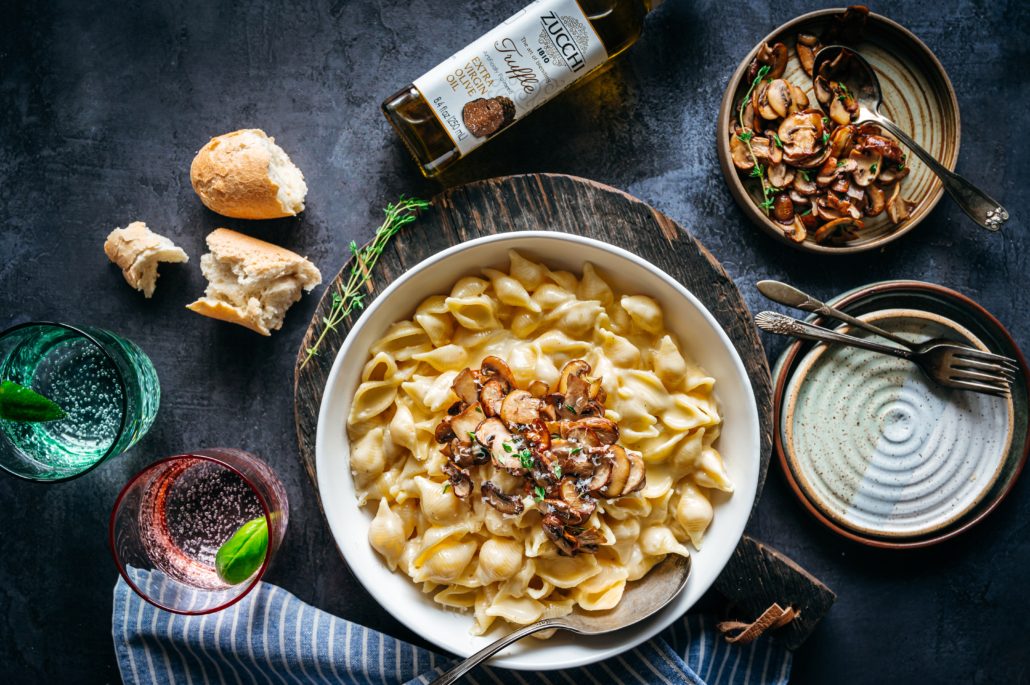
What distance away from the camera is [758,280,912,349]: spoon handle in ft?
10.4

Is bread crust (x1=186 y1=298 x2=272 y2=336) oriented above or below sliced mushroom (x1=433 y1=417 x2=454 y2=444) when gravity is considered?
above

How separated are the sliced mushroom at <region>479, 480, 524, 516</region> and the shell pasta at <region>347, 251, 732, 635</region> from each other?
16 mm

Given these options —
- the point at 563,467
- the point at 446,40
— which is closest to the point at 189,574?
the point at 563,467

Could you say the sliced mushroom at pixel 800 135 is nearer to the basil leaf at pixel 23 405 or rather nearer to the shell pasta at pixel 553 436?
the shell pasta at pixel 553 436

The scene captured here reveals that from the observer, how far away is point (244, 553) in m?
2.92

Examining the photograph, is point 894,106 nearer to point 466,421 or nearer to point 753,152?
point 753,152

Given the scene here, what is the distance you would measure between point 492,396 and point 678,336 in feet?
2.71

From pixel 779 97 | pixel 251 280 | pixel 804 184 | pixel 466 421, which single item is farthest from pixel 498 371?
pixel 779 97

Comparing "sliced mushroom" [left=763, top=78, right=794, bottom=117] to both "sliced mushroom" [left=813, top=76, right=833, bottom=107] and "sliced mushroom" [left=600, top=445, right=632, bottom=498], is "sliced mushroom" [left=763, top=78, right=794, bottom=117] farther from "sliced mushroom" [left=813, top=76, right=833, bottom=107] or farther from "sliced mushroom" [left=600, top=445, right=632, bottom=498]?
"sliced mushroom" [left=600, top=445, right=632, bottom=498]

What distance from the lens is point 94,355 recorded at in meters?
3.32

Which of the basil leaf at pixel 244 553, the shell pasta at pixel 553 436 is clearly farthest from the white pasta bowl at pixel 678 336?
the basil leaf at pixel 244 553

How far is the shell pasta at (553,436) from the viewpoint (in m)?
2.79

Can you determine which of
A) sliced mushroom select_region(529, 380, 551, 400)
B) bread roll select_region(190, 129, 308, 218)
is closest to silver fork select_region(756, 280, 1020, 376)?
sliced mushroom select_region(529, 380, 551, 400)

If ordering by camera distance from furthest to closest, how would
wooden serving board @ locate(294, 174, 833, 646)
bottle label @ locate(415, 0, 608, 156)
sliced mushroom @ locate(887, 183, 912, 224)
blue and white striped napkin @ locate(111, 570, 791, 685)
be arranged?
sliced mushroom @ locate(887, 183, 912, 224)
blue and white striped napkin @ locate(111, 570, 791, 685)
wooden serving board @ locate(294, 174, 833, 646)
bottle label @ locate(415, 0, 608, 156)
